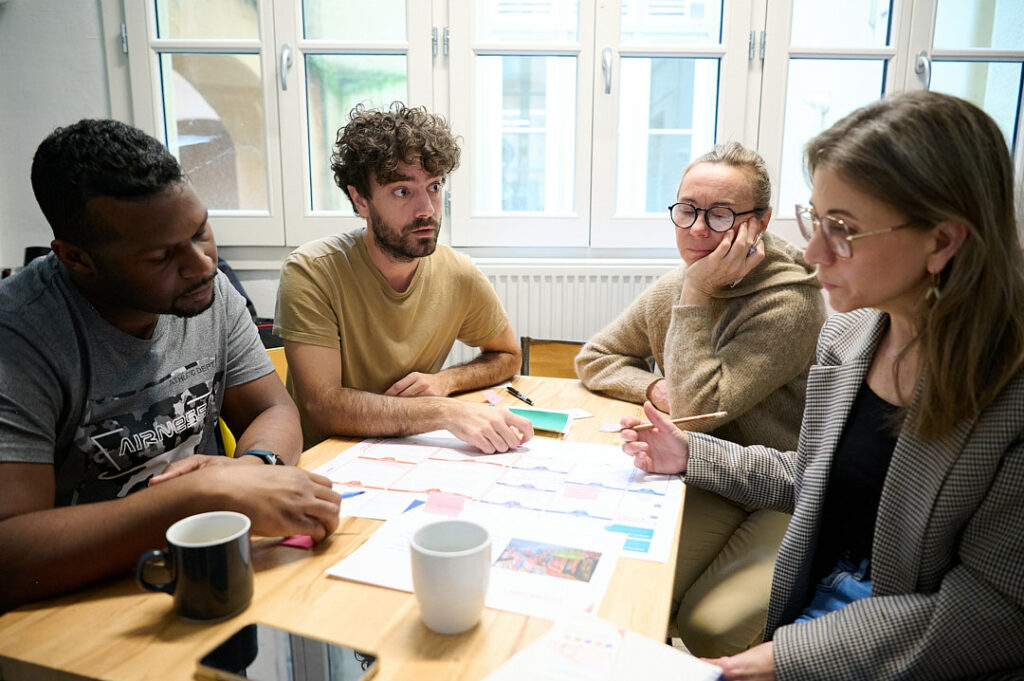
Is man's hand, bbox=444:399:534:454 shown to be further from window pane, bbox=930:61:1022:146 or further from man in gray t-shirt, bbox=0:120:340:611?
window pane, bbox=930:61:1022:146

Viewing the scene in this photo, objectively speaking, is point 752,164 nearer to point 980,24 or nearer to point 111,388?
point 111,388

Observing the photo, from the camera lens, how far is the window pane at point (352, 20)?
9.96 feet

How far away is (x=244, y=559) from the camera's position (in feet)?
2.51

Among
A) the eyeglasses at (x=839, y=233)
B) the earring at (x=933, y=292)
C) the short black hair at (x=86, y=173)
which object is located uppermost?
the short black hair at (x=86, y=173)

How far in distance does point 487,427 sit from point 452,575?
0.59 m

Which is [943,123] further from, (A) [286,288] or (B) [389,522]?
(A) [286,288]

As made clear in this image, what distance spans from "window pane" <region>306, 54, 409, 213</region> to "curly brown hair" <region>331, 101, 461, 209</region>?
1.43m

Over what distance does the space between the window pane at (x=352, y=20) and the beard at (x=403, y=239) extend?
1686mm

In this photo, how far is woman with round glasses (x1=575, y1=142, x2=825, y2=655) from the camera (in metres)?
1.40

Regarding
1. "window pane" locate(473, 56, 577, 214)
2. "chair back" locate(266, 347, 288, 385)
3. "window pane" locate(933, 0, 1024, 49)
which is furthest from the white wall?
"window pane" locate(933, 0, 1024, 49)

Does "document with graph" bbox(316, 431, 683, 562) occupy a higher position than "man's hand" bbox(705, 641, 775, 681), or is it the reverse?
"document with graph" bbox(316, 431, 683, 562)

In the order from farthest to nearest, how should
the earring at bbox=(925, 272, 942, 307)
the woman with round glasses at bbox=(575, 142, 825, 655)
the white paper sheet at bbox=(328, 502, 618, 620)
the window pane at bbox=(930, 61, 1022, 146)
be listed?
the window pane at bbox=(930, 61, 1022, 146) → the woman with round glasses at bbox=(575, 142, 825, 655) → the earring at bbox=(925, 272, 942, 307) → the white paper sheet at bbox=(328, 502, 618, 620)

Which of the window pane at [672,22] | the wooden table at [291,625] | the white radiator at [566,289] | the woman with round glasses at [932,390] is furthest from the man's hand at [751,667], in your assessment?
the window pane at [672,22]

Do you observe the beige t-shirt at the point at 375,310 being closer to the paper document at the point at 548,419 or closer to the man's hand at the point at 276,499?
the paper document at the point at 548,419
